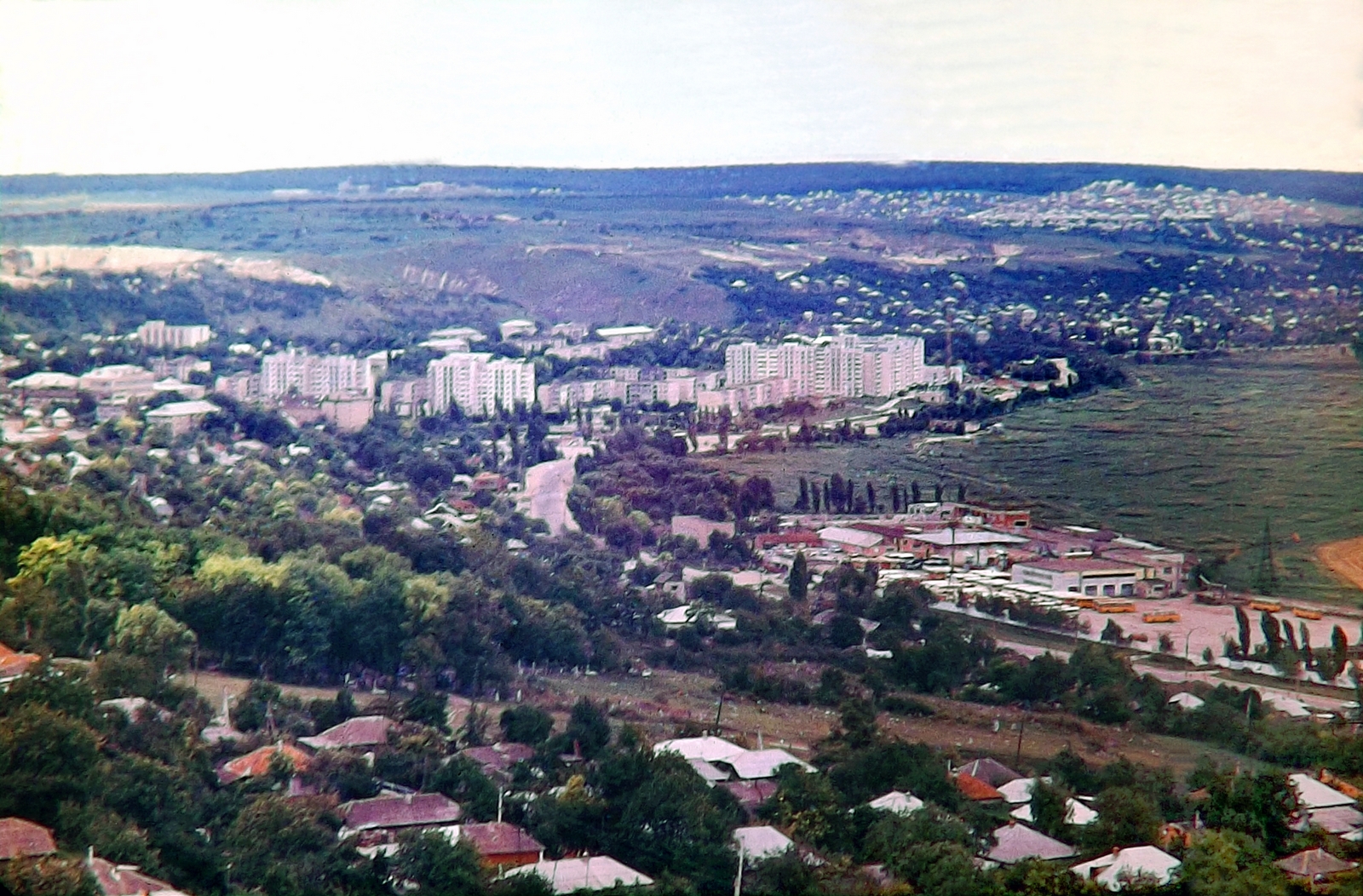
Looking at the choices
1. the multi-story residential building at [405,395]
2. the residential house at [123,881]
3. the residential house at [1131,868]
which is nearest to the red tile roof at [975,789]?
the residential house at [1131,868]

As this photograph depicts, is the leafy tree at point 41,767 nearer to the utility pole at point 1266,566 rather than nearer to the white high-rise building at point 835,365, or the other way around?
the white high-rise building at point 835,365

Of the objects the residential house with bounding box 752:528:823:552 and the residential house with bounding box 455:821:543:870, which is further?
the residential house with bounding box 752:528:823:552

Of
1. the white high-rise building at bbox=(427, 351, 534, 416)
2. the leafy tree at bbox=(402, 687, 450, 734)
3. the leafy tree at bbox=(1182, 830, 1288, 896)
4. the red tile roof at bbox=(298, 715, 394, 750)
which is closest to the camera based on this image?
the leafy tree at bbox=(1182, 830, 1288, 896)

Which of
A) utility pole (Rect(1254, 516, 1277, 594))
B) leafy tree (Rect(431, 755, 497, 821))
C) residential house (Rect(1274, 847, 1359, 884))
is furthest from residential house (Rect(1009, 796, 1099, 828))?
leafy tree (Rect(431, 755, 497, 821))

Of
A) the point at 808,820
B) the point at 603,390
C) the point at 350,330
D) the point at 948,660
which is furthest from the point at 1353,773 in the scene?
the point at 350,330

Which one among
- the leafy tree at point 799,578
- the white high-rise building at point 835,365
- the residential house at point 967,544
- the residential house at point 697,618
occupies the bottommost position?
the residential house at point 697,618

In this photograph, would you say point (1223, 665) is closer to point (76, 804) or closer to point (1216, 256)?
point (1216, 256)

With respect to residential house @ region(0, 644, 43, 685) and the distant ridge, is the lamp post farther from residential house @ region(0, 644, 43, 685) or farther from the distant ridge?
residential house @ region(0, 644, 43, 685)
